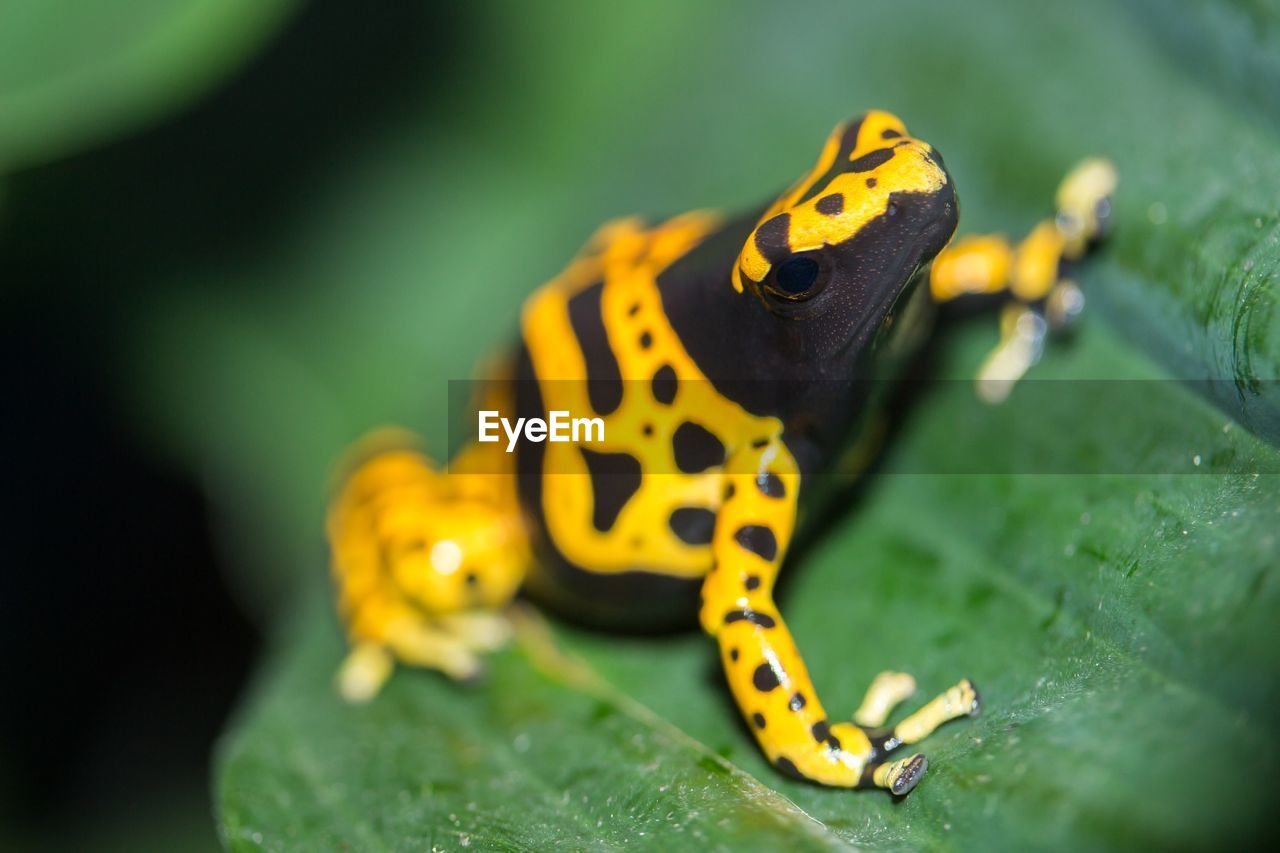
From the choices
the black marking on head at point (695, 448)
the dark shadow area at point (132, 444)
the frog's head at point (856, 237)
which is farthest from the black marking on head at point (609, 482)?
the dark shadow area at point (132, 444)

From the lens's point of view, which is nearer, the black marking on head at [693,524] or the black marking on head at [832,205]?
the black marking on head at [832,205]

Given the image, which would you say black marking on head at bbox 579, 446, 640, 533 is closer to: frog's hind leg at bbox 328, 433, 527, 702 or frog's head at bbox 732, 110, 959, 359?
frog's hind leg at bbox 328, 433, 527, 702

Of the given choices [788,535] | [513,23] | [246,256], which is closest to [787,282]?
[788,535]

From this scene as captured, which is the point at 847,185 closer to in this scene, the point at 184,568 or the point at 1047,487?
the point at 1047,487

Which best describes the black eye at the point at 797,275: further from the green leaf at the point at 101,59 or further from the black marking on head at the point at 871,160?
the green leaf at the point at 101,59

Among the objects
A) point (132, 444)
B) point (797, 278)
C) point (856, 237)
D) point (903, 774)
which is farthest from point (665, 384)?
point (132, 444)

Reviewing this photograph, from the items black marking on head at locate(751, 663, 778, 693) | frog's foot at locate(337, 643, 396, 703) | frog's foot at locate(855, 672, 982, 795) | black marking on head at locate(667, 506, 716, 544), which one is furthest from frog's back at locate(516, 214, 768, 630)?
frog's foot at locate(855, 672, 982, 795)
